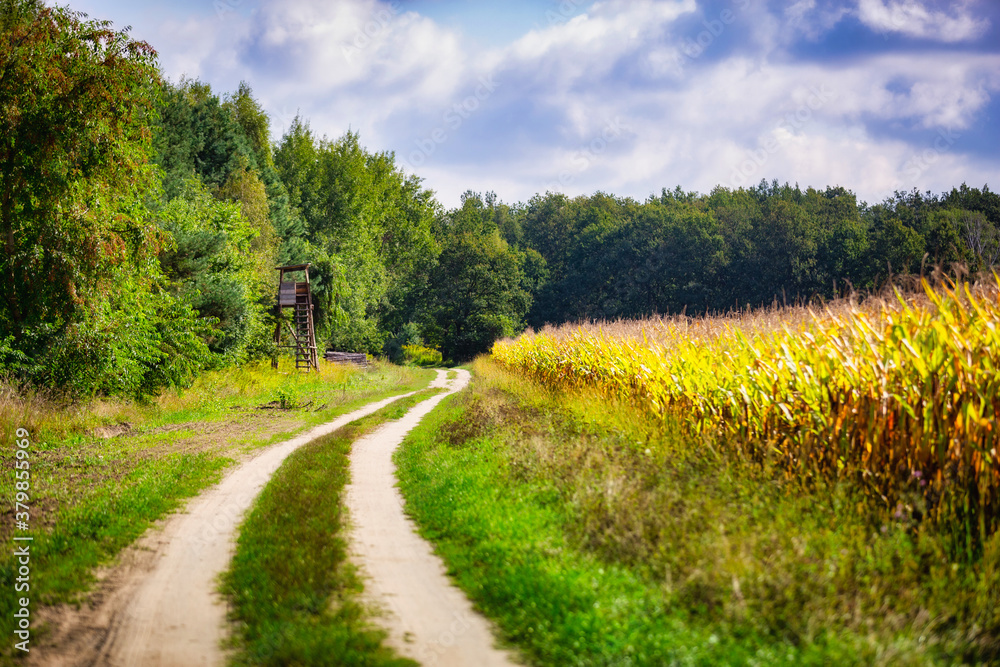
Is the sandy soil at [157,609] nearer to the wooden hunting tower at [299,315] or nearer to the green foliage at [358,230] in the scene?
the wooden hunting tower at [299,315]

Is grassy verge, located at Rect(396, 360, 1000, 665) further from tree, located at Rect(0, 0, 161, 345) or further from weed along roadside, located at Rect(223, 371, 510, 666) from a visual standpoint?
tree, located at Rect(0, 0, 161, 345)

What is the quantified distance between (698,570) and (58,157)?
14.4 metres

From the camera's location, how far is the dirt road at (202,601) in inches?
155

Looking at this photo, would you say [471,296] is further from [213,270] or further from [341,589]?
[341,589]

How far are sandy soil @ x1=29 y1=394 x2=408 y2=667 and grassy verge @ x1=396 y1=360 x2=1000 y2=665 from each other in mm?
1961

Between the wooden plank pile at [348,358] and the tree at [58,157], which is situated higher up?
the tree at [58,157]

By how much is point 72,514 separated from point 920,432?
8346 mm

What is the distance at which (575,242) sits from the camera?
82.4 meters

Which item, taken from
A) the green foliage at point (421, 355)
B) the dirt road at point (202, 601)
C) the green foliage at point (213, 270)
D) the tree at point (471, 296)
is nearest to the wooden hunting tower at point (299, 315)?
the green foliage at point (213, 270)

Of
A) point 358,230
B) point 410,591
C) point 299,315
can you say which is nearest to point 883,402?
point 410,591

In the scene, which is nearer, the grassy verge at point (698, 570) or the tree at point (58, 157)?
the grassy verge at point (698, 570)

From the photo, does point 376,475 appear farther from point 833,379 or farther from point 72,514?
point 833,379

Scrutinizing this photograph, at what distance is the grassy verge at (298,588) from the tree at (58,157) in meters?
8.04

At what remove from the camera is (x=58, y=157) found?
1284cm
